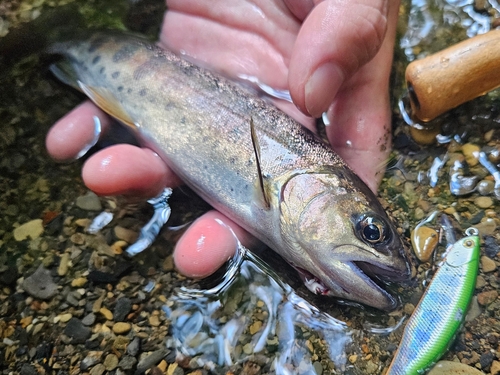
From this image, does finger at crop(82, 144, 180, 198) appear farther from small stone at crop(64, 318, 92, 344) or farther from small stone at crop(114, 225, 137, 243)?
small stone at crop(64, 318, 92, 344)

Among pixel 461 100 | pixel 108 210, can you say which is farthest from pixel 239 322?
pixel 461 100

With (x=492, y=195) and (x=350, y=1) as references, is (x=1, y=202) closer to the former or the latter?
(x=350, y=1)

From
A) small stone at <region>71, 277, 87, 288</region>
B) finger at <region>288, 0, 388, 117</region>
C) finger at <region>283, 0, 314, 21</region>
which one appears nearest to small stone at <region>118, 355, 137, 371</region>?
small stone at <region>71, 277, 87, 288</region>

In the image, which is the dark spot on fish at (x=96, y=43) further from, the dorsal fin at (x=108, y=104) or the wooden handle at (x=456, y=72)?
the wooden handle at (x=456, y=72)

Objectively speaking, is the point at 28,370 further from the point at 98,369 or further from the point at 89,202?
the point at 89,202

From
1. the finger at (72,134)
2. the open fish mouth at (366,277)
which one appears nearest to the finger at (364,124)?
the open fish mouth at (366,277)

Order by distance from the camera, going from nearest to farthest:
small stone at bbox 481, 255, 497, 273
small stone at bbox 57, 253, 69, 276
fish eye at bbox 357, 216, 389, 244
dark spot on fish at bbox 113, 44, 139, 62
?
1. fish eye at bbox 357, 216, 389, 244
2. small stone at bbox 481, 255, 497, 273
3. small stone at bbox 57, 253, 69, 276
4. dark spot on fish at bbox 113, 44, 139, 62

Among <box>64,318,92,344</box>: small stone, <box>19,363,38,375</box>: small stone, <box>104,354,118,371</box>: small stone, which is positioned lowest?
<box>19,363,38,375</box>: small stone
